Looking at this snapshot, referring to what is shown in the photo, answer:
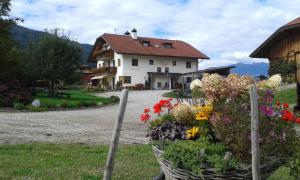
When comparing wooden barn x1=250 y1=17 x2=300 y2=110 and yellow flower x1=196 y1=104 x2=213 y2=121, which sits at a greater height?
wooden barn x1=250 y1=17 x2=300 y2=110

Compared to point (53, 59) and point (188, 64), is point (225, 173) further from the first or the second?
point (188, 64)

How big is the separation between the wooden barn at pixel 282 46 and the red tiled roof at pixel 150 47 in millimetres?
33165

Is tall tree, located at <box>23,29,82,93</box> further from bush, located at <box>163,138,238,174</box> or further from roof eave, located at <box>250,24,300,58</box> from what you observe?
bush, located at <box>163,138,238,174</box>

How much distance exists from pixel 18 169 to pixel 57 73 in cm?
2921

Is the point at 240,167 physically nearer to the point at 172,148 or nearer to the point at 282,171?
the point at 172,148

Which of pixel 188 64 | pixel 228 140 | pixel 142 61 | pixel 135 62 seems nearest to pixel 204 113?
pixel 228 140

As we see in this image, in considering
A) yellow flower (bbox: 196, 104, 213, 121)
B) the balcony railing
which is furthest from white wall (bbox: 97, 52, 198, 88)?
yellow flower (bbox: 196, 104, 213, 121)

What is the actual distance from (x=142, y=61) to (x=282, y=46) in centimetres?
3668

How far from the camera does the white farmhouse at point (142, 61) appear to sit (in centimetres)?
6331

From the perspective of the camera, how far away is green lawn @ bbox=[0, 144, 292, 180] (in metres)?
6.52

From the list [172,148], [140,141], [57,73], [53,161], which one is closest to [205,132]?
[172,148]

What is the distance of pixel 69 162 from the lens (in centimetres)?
760

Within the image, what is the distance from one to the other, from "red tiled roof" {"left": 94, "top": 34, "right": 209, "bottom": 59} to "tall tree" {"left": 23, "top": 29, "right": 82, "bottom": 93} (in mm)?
24359

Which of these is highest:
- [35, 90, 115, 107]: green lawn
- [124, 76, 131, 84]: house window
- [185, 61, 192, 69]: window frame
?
[185, 61, 192, 69]: window frame
